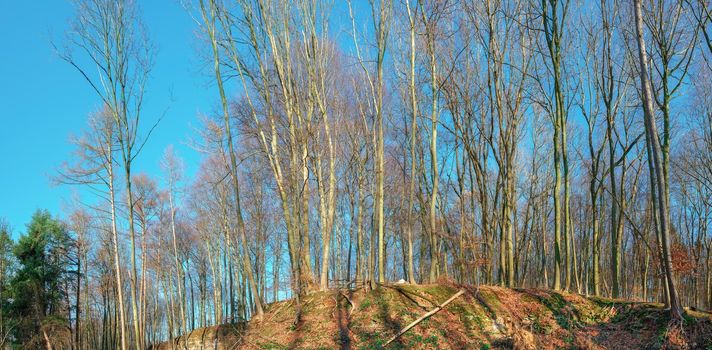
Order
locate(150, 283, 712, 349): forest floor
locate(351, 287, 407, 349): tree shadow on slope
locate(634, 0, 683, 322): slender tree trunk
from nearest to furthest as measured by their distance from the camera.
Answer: locate(634, 0, 683, 322): slender tree trunk
locate(150, 283, 712, 349): forest floor
locate(351, 287, 407, 349): tree shadow on slope

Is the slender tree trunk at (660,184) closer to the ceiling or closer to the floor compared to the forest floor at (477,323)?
closer to the ceiling

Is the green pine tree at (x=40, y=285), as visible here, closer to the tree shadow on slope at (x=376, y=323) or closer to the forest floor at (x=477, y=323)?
the forest floor at (x=477, y=323)

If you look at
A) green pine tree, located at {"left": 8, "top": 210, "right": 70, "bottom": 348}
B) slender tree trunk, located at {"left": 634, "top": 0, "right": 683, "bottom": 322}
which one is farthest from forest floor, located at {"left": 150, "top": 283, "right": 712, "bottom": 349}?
green pine tree, located at {"left": 8, "top": 210, "right": 70, "bottom": 348}

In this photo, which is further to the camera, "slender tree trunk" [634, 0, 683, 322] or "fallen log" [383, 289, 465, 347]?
"fallen log" [383, 289, 465, 347]

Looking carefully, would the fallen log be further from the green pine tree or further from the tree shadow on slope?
the green pine tree

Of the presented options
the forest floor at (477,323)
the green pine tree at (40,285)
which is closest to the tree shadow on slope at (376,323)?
the forest floor at (477,323)

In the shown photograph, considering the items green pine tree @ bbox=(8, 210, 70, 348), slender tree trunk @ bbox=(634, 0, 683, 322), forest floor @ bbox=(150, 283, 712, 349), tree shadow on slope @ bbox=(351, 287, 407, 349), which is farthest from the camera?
green pine tree @ bbox=(8, 210, 70, 348)

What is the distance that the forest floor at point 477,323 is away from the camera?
9094 millimetres

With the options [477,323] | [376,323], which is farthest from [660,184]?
[376,323]

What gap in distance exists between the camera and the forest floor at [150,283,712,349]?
9.09 m

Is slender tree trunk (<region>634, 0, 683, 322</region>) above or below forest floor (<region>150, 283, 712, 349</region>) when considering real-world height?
above

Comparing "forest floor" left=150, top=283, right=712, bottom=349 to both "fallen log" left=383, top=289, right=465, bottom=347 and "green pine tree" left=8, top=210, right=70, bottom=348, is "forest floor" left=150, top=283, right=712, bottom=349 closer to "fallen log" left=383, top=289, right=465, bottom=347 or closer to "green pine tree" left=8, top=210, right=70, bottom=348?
"fallen log" left=383, top=289, right=465, bottom=347

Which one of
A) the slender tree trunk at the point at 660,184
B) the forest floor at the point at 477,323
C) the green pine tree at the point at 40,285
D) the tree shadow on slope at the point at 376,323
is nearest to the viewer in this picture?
the slender tree trunk at the point at 660,184

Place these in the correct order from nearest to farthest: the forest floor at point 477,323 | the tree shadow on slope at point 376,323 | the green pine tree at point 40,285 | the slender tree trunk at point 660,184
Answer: the slender tree trunk at point 660,184 → the forest floor at point 477,323 → the tree shadow on slope at point 376,323 → the green pine tree at point 40,285
